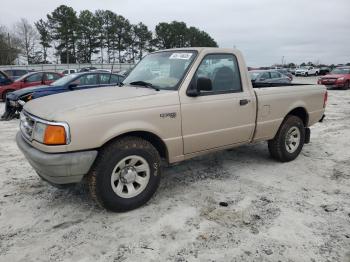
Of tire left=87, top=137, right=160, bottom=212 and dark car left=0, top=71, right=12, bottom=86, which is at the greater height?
dark car left=0, top=71, right=12, bottom=86

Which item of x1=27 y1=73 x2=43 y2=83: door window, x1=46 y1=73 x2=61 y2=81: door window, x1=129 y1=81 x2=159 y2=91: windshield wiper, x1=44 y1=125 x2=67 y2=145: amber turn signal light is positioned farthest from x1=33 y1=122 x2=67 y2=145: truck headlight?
x1=27 y1=73 x2=43 y2=83: door window

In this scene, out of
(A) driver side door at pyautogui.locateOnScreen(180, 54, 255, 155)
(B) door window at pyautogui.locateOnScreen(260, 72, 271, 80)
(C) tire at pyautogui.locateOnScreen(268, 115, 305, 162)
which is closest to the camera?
(A) driver side door at pyautogui.locateOnScreen(180, 54, 255, 155)

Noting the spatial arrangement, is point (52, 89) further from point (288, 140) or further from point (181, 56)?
point (288, 140)

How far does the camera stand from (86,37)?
184ft

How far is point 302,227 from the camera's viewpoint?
3430 mm

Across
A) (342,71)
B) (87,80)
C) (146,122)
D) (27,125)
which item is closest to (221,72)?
(146,122)

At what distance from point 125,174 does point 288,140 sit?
3.21 m

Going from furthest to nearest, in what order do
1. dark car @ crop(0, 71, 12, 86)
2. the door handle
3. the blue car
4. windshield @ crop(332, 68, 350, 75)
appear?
windshield @ crop(332, 68, 350, 75)
dark car @ crop(0, 71, 12, 86)
the blue car
the door handle

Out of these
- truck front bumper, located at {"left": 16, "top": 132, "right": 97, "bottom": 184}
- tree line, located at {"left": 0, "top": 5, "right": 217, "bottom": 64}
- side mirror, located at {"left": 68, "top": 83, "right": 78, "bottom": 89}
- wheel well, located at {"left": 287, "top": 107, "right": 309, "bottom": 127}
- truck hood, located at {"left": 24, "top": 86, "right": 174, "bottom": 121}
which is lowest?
truck front bumper, located at {"left": 16, "top": 132, "right": 97, "bottom": 184}

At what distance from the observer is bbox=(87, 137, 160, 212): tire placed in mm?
3488

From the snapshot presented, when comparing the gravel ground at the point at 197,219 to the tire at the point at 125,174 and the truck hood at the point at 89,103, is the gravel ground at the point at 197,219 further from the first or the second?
the truck hood at the point at 89,103

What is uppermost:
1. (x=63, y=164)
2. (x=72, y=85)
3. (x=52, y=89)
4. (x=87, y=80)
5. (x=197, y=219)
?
(x=87, y=80)

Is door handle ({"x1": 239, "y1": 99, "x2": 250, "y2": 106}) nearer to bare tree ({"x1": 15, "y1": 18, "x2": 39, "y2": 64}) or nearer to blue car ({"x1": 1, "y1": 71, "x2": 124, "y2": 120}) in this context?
blue car ({"x1": 1, "y1": 71, "x2": 124, "y2": 120})

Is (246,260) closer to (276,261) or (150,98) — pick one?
(276,261)
